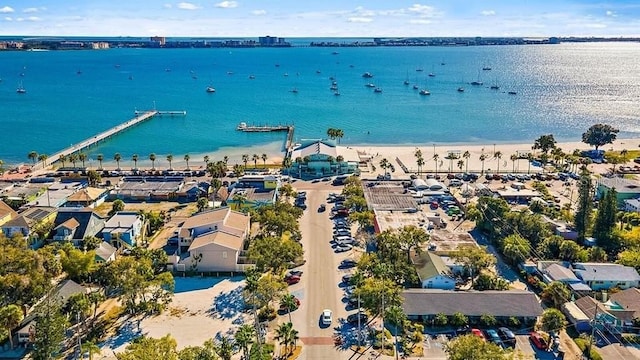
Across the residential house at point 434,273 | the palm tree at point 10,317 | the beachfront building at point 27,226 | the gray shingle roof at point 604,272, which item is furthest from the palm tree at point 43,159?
the gray shingle roof at point 604,272

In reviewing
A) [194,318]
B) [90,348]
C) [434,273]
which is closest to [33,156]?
[194,318]

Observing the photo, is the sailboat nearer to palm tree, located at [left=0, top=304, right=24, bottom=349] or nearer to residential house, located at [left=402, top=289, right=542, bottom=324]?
palm tree, located at [left=0, top=304, right=24, bottom=349]

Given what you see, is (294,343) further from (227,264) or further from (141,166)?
(141,166)

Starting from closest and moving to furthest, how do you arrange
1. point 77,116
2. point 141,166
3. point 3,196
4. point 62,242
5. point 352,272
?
point 352,272 → point 62,242 → point 3,196 → point 141,166 → point 77,116

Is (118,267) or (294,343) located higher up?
(118,267)

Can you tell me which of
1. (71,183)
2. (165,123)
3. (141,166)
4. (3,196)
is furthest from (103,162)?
(165,123)

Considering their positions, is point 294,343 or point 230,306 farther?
point 230,306

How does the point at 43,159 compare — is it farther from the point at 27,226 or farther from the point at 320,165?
the point at 320,165
